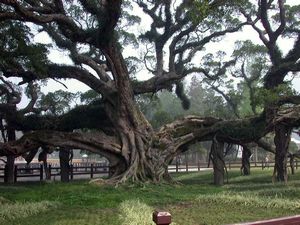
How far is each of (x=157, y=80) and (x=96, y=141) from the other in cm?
543

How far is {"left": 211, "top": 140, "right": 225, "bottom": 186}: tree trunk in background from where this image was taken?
22.6m

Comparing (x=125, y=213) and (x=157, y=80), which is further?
(x=157, y=80)

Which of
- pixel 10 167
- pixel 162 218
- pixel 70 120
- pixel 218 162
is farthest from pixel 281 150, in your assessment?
pixel 162 218

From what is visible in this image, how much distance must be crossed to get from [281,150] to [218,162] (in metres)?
3.46

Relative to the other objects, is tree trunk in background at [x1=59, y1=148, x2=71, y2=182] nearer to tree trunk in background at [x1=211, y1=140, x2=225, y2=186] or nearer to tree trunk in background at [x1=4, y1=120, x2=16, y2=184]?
tree trunk in background at [x1=4, y1=120, x2=16, y2=184]

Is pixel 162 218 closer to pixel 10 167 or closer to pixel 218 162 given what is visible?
A: pixel 218 162

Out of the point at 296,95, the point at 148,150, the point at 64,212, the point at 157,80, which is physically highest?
A: the point at 157,80

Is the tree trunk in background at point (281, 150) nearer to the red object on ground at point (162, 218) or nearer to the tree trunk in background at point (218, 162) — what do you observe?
the tree trunk in background at point (218, 162)

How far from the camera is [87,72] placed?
20938 mm

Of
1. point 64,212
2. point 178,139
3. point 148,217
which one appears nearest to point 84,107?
point 178,139

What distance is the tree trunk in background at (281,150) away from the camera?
21297mm

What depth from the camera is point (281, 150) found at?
21.7 meters

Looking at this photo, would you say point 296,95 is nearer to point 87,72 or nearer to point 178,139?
point 178,139

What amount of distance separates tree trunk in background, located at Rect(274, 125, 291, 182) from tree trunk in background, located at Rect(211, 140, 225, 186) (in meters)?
2.92
